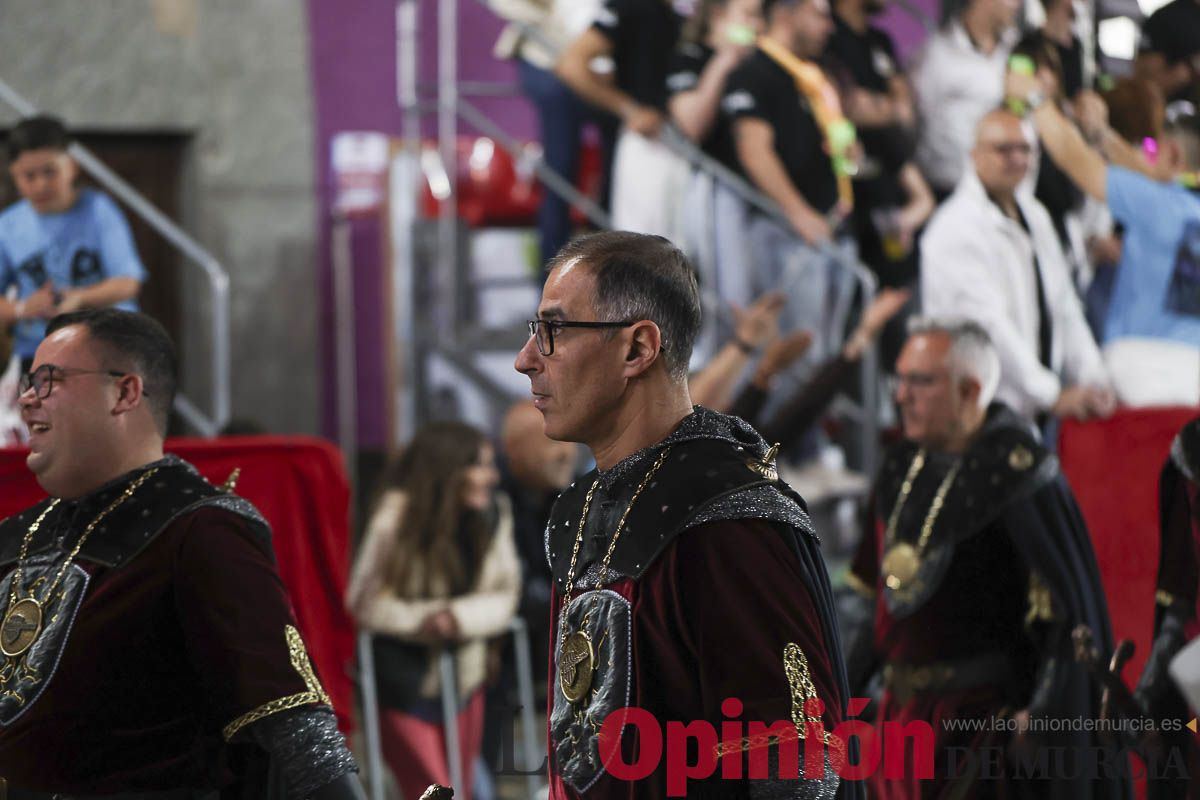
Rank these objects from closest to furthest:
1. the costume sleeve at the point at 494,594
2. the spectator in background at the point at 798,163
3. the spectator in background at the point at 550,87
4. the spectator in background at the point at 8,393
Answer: the spectator in background at the point at 8,393 < the costume sleeve at the point at 494,594 < the spectator in background at the point at 798,163 < the spectator in background at the point at 550,87

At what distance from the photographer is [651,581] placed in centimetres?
234

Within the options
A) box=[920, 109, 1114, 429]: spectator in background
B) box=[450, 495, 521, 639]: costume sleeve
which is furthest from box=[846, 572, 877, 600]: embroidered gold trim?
box=[450, 495, 521, 639]: costume sleeve

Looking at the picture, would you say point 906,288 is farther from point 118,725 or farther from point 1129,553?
point 118,725

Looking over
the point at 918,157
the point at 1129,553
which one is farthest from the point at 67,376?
the point at 918,157

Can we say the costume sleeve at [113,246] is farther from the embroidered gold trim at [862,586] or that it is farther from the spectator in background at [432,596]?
the embroidered gold trim at [862,586]

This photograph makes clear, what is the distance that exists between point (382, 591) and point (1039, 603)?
2.52 meters

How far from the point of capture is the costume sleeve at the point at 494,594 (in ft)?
18.8

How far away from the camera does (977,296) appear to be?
551 cm

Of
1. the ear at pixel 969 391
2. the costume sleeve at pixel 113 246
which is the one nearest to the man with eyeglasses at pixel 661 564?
the ear at pixel 969 391

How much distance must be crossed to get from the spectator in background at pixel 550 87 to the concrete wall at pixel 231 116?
2.53 meters

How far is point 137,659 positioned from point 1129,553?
2819 millimetres

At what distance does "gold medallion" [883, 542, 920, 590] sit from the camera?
4.41 meters

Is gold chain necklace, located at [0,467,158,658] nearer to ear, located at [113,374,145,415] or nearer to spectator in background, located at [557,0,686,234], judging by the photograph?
ear, located at [113,374,145,415]

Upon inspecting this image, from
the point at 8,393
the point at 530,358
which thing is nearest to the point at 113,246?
the point at 8,393
